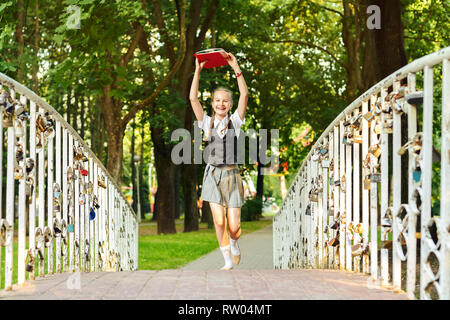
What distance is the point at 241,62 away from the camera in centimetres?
2658

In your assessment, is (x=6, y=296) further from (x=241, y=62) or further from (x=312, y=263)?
(x=241, y=62)

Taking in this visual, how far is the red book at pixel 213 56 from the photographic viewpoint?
18.7 feet

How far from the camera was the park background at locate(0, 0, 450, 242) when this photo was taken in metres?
11.3

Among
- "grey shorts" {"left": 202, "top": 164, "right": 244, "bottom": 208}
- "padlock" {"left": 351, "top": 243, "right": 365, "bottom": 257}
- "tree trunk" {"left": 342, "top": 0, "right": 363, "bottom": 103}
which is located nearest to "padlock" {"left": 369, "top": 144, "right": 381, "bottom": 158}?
"padlock" {"left": 351, "top": 243, "right": 365, "bottom": 257}

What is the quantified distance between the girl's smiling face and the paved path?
1.64m

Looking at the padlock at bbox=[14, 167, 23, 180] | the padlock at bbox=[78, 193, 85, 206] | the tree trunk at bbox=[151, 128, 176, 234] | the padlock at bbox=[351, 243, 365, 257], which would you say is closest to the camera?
the padlock at bbox=[14, 167, 23, 180]

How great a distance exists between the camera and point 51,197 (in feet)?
16.0

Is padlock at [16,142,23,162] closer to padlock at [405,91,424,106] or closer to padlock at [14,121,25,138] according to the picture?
padlock at [14,121,25,138]

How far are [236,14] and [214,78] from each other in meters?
2.44

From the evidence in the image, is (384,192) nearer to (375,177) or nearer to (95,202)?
(375,177)

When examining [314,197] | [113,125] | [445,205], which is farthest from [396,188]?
[113,125]

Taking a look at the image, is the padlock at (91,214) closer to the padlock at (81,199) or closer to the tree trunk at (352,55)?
the padlock at (81,199)

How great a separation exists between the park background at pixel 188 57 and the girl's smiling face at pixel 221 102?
13.0 ft
